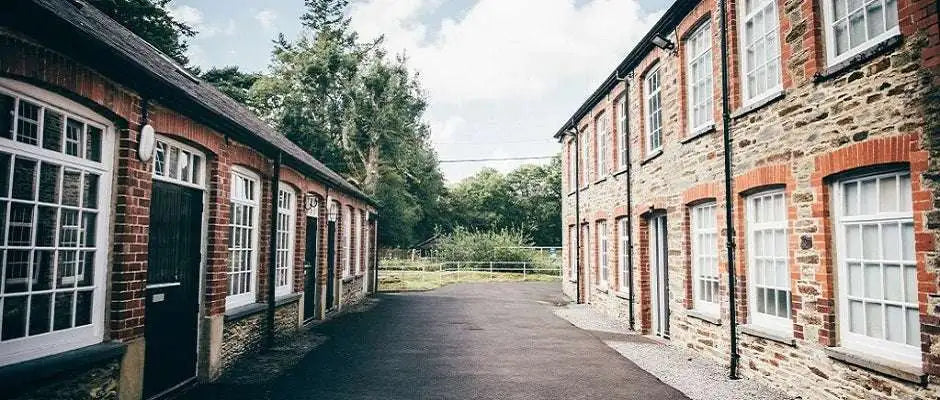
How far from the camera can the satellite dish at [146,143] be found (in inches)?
214

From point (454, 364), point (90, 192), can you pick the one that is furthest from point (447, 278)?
point (90, 192)

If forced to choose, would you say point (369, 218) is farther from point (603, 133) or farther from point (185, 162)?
point (185, 162)

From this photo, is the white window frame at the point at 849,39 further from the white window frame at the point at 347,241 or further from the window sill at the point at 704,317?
the white window frame at the point at 347,241

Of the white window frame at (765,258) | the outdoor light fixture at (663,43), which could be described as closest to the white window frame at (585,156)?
the outdoor light fixture at (663,43)

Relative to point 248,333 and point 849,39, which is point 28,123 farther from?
point 849,39

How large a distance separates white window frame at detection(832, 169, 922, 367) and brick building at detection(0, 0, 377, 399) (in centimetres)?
741

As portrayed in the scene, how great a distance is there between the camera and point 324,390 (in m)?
6.69

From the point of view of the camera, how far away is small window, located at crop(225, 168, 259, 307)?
838cm

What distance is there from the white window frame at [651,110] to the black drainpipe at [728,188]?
9.18ft

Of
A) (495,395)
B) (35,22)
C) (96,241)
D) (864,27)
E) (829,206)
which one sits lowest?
(495,395)

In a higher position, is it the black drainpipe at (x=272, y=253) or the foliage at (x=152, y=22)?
the foliage at (x=152, y=22)

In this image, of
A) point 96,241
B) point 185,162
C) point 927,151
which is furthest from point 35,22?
point 927,151

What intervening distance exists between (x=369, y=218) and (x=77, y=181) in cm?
1584

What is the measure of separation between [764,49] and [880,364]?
4.24m
